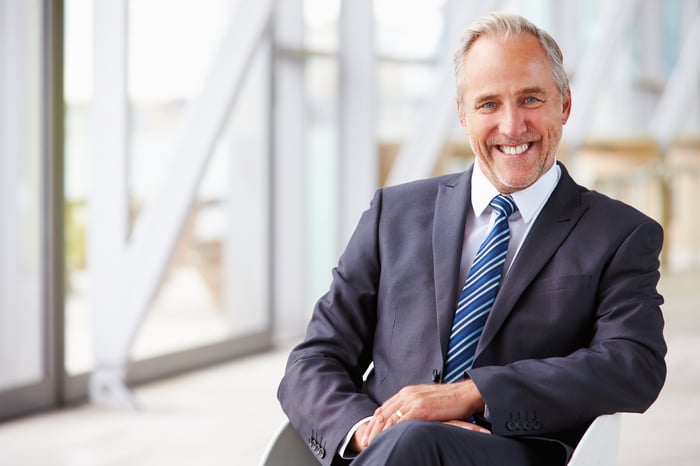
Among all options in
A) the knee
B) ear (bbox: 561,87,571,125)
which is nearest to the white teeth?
ear (bbox: 561,87,571,125)

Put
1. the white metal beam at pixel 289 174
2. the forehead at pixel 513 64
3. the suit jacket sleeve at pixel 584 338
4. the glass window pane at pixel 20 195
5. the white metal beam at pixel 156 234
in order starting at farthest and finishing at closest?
the white metal beam at pixel 289 174, the white metal beam at pixel 156 234, the glass window pane at pixel 20 195, the forehead at pixel 513 64, the suit jacket sleeve at pixel 584 338

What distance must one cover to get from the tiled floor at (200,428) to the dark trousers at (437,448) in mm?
1902

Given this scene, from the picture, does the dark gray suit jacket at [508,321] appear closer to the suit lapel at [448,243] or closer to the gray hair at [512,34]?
the suit lapel at [448,243]

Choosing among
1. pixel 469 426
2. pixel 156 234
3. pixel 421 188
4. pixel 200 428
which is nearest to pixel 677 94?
pixel 156 234

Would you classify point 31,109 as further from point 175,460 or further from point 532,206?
point 532,206

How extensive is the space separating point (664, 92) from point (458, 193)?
10.1 m

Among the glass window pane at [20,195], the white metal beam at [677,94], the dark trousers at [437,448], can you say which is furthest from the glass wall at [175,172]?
the white metal beam at [677,94]

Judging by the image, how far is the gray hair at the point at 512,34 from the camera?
1908 mm

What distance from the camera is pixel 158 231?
4426 mm

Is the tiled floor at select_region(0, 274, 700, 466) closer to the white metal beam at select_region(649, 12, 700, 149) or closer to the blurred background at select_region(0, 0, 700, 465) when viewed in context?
the blurred background at select_region(0, 0, 700, 465)

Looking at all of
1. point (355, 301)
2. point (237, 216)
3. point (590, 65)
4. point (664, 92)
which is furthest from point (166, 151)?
point (664, 92)

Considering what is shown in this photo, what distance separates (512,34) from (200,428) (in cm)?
256

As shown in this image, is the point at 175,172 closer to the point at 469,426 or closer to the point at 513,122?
the point at 513,122

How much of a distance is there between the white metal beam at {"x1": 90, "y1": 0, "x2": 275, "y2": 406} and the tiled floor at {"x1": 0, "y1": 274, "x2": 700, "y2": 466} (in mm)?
191
